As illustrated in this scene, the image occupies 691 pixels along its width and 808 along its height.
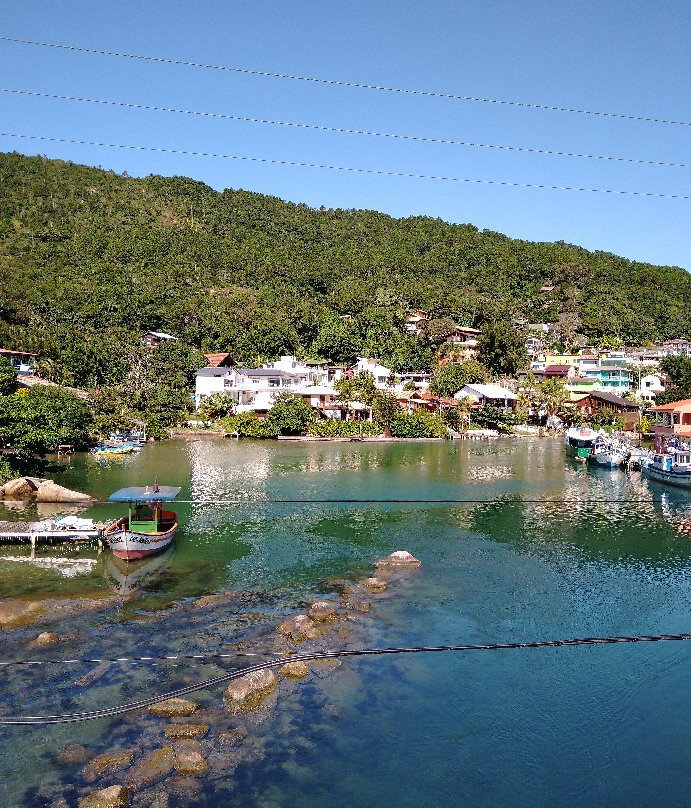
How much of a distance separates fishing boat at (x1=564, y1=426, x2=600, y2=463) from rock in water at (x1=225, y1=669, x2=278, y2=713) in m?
36.5

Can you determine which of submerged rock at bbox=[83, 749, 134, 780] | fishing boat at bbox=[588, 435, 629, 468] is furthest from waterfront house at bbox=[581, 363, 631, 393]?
submerged rock at bbox=[83, 749, 134, 780]

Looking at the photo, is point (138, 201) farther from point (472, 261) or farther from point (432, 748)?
point (432, 748)

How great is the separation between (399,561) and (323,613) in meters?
5.40

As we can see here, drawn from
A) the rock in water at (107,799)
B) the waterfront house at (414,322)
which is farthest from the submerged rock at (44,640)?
the waterfront house at (414,322)

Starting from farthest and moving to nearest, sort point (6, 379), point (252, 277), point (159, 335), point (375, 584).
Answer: point (252, 277)
point (159, 335)
point (6, 379)
point (375, 584)

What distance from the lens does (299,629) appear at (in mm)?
16391

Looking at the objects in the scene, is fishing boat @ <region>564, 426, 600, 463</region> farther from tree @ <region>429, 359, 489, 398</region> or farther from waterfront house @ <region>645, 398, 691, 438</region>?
tree @ <region>429, 359, 489, 398</region>

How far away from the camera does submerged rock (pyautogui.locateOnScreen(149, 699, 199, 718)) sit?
12734 mm

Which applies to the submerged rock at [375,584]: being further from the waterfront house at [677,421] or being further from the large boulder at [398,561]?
the waterfront house at [677,421]

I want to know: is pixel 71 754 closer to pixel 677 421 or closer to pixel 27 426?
pixel 27 426

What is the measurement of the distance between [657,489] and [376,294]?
175 ft

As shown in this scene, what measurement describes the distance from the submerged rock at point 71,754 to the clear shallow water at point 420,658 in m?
0.14

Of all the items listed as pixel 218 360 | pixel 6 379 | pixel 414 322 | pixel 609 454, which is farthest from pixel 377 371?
pixel 6 379

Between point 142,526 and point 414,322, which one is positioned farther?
point 414,322
